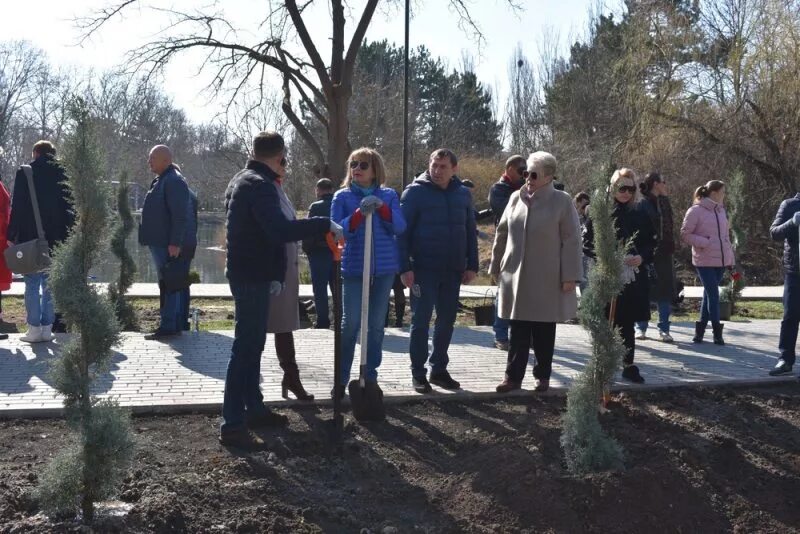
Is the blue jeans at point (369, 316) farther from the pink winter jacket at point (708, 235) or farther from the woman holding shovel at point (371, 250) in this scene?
the pink winter jacket at point (708, 235)

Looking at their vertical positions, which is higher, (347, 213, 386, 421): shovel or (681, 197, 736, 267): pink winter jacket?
(681, 197, 736, 267): pink winter jacket

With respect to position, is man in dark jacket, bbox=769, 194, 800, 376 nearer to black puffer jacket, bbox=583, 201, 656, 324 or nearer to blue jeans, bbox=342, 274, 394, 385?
black puffer jacket, bbox=583, 201, 656, 324

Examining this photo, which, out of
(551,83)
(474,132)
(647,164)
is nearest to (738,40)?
(647,164)

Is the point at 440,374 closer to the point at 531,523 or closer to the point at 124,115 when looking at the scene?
the point at 531,523

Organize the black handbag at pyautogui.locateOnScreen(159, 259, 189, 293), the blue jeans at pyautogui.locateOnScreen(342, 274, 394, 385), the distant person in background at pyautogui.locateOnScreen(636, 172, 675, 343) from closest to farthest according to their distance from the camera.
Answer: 1. the blue jeans at pyautogui.locateOnScreen(342, 274, 394, 385)
2. the black handbag at pyautogui.locateOnScreen(159, 259, 189, 293)
3. the distant person in background at pyautogui.locateOnScreen(636, 172, 675, 343)

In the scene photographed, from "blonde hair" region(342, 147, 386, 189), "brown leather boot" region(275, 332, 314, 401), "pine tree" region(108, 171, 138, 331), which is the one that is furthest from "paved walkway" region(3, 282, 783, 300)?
"blonde hair" region(342, 147, 386, 189)

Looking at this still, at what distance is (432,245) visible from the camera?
21.7ft

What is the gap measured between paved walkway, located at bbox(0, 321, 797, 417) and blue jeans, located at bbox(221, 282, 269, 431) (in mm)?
968

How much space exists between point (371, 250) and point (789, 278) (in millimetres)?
4227

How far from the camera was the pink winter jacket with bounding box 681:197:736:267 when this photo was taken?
9242 millimetres

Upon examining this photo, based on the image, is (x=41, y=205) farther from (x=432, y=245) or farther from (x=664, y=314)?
(x=664, y=314)

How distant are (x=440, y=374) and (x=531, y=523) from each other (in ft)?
8.79

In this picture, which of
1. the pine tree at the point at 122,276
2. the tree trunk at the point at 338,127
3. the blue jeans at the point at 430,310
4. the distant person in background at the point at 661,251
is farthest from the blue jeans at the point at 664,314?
the tree trunk at the point at 338,127

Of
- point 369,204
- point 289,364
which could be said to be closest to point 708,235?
point 369,204
